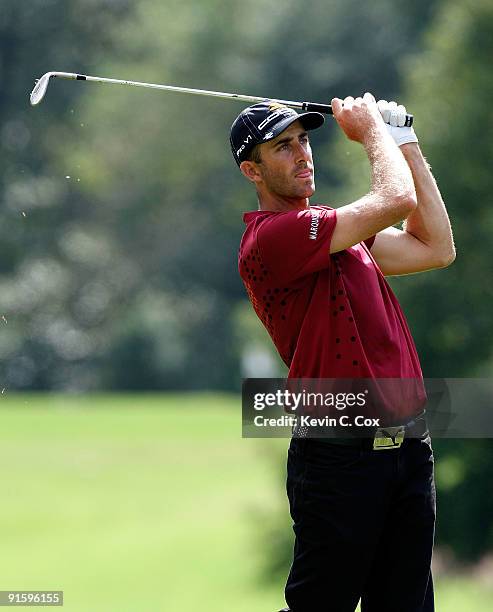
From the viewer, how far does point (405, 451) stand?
13.3ft

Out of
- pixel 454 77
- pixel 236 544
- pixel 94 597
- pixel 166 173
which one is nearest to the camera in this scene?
pixel 454 77

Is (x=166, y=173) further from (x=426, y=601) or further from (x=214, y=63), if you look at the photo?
(x=426, y=601)

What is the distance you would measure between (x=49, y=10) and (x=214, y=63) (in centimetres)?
510

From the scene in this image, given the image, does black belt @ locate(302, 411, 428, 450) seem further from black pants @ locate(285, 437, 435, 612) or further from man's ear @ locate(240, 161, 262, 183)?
man's ear @ locate(240, 161, 262, 183)

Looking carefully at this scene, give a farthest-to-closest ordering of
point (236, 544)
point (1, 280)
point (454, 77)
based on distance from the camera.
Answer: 1. point (1, 280)
2. point (236, 544)
3. point (454, 77)

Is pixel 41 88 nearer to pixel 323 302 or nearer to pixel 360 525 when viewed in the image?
pixel 323 302

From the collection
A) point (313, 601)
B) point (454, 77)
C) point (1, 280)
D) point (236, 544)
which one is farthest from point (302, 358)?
point (1, 280)

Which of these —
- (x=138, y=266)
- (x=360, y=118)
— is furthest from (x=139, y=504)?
(x=138, y=266)

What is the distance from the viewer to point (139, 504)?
20.9m

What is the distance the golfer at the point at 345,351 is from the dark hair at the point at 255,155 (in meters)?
0.02

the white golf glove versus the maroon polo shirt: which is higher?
the white golf glove

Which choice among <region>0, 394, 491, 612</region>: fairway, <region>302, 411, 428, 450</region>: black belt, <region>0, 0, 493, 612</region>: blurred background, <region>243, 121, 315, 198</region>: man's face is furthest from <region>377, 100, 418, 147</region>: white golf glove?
<region>0, 0, 493, 612</region>: blurred background

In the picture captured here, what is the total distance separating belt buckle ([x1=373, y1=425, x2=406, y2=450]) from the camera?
3.98m

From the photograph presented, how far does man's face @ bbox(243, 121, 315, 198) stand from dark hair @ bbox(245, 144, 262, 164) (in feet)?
0.04
